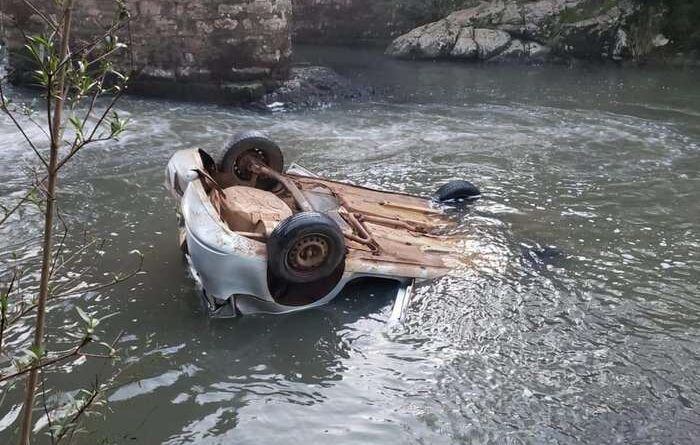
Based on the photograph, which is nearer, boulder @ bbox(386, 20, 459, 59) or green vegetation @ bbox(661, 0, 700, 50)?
green vegetation @ bbox(661, 0, 700, 50)

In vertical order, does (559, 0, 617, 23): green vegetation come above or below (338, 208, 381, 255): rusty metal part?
above

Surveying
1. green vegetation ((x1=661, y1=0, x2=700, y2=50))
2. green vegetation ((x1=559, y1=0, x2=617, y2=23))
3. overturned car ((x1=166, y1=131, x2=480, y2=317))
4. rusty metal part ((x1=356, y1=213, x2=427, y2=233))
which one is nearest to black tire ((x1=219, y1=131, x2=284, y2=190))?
overturned car ((x1=166, y1=131, x2=480, y2=317))

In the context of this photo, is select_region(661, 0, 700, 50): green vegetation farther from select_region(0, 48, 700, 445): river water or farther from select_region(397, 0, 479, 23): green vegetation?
select_region(0, 48, 700, 445): river water

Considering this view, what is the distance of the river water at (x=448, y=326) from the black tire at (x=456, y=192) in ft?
0.77

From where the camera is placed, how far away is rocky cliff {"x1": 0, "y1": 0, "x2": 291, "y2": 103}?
44.8 ft

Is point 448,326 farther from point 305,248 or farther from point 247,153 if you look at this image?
point 247,153

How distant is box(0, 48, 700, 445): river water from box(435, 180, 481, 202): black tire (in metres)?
0.23

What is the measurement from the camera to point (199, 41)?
13906 mm

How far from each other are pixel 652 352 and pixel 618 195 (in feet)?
12.9

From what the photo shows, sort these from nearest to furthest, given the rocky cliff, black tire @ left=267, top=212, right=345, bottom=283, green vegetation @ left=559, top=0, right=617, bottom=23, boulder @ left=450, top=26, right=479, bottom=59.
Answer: black tire @ left=267, top=212, right=345, bottom=283, the rocky cliff, green vegetation @ left=559, top=0, right=617, bottom=23, boulder @ left=450, top=26, right=479, bottom=59

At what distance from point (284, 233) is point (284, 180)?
168 centimetres

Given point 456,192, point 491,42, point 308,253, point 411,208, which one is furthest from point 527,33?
point 308,253

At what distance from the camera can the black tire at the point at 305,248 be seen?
4809mm

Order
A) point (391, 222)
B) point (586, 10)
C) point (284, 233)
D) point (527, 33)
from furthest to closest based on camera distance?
point (527, 33) < point (586, 10) < point (391, 222) < point (284, 233)
